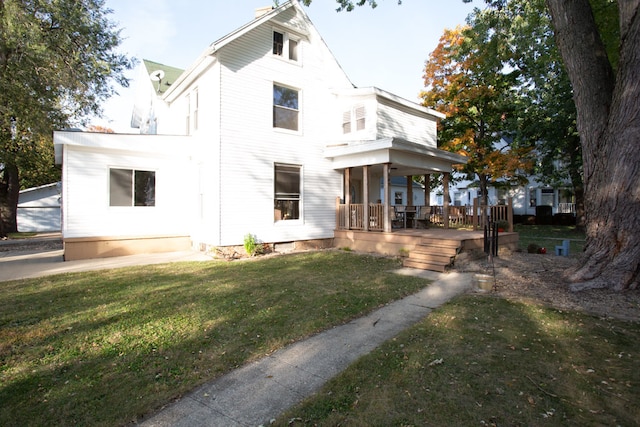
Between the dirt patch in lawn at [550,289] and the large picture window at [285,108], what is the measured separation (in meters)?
7.61

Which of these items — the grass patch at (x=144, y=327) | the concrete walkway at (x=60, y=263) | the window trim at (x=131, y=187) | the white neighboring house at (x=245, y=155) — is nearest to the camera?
the grass patch at (x=144, y=327)

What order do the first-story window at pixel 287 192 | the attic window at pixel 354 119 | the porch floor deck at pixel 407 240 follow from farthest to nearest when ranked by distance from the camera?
the attic window at pixel 354 119, the first-story window at pixel 287 192, the porch floor deck at pixel 407 240

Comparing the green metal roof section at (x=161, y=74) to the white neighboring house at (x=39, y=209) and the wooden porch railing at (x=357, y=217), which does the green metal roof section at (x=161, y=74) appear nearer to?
the wooden porch railing at (x=357, y=217)

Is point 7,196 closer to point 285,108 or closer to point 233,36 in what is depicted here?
point 233,36

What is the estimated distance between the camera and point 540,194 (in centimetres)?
2839

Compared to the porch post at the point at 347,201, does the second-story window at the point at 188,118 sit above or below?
above

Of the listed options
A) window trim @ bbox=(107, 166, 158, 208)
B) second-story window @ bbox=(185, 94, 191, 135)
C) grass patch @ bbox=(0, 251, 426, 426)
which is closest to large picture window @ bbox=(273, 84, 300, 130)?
second-story window @ bbox=(185, 94, 191, 135)

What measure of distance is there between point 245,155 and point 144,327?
7.38 m

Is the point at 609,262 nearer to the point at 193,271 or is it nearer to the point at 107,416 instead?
the point at 107,416

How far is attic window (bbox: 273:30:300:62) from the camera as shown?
12.1 m

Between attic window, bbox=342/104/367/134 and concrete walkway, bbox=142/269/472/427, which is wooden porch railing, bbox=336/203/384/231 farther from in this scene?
concrete walkway, bbox=142/269/472/427

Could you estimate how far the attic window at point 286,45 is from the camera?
1212 centimetres

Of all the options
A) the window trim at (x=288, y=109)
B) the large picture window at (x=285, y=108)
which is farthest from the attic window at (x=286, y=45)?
the large picture window at (x=285, y=108)

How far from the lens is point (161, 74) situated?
1683 cm
